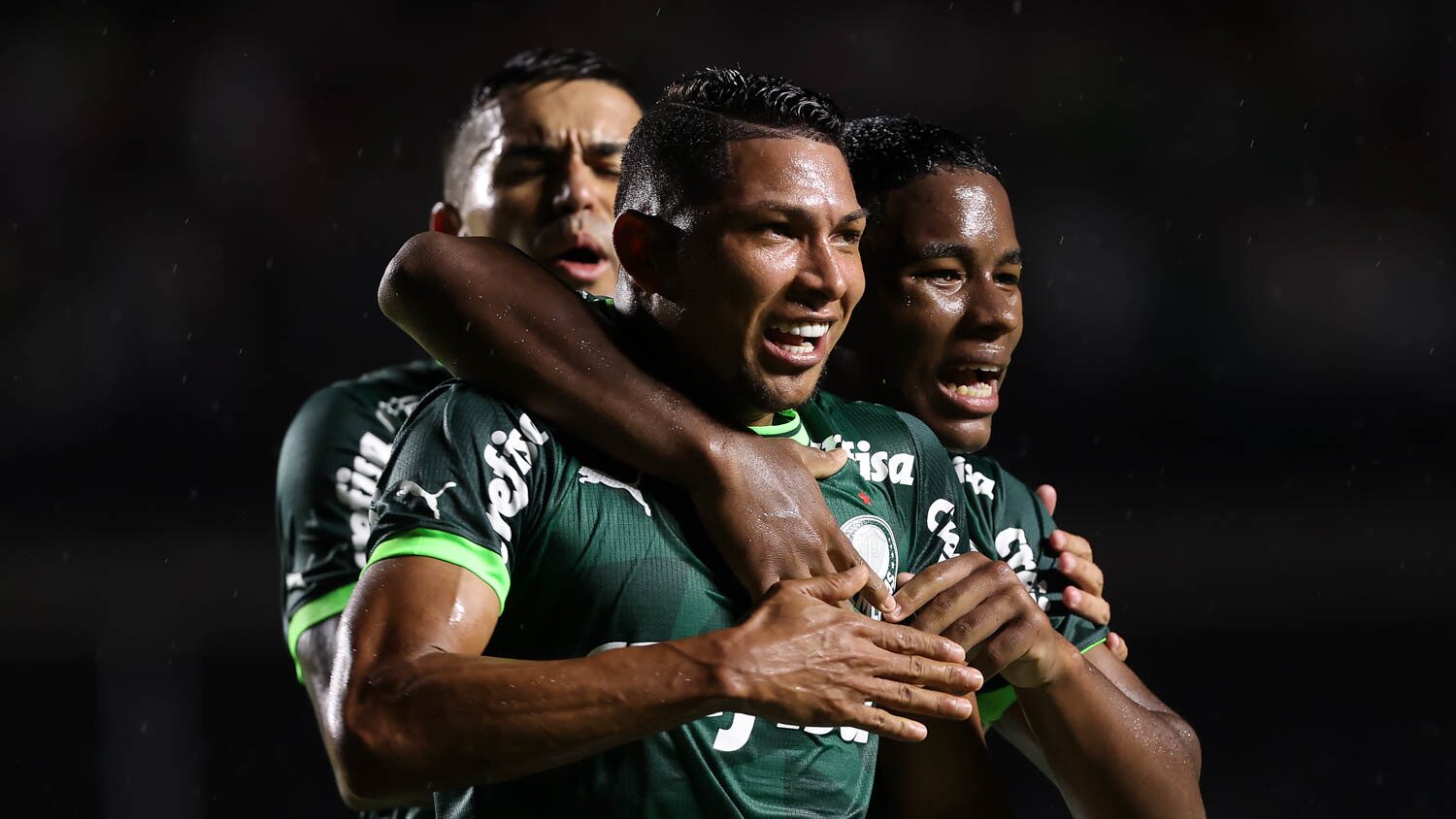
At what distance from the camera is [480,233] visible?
3.27 m

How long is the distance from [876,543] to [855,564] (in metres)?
0.27

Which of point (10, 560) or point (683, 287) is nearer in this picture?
point (683, 287)

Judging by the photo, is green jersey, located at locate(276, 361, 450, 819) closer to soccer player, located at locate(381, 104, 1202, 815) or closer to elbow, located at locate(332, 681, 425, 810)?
soccer player, located at locate(381, 104, 1202, 815)

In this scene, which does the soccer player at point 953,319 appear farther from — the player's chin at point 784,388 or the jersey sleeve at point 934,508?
the player's chin at point 784,388

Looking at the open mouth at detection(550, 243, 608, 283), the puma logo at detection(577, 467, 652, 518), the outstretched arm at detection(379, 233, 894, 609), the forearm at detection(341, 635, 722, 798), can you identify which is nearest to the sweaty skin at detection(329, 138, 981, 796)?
the forearm at detection(341, 635, 722, 798)

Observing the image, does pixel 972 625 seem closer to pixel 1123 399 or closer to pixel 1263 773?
pixel 1263 773

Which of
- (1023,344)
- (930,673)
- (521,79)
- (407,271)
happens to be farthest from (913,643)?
(1023,344)

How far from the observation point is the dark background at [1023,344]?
18.5 feet

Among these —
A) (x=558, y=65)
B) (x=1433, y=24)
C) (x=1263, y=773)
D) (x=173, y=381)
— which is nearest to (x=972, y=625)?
(x=558, y=65)

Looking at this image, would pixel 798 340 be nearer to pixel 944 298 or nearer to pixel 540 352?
pixel 540 352

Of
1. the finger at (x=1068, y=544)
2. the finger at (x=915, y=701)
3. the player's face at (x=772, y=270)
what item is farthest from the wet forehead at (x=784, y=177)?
the finger at (x=1068, y=544)

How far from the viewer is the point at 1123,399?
23.1 ft

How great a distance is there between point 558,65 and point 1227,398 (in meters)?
4.61

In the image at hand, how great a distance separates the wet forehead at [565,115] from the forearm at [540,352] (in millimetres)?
1149
